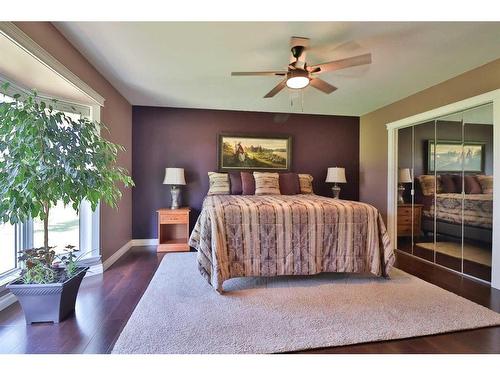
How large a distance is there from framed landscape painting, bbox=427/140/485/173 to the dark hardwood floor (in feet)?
4.21

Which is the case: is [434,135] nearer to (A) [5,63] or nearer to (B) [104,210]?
(B) [104,210]

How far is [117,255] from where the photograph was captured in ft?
11.5

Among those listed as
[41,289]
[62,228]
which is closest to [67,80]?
[62,228]

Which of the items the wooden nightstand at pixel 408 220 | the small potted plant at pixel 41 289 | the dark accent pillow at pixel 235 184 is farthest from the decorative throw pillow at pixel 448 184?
the small potted plant at pixel 41 289

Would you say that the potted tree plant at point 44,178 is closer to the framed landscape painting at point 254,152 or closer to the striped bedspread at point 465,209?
the framed landscape painting at point 254,152

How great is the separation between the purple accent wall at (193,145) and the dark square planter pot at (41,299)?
2.44 metres

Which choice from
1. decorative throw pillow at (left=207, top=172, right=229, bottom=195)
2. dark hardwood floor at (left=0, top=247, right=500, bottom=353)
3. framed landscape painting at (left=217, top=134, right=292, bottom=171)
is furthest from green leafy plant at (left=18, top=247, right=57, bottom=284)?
framed landscape painting at (left=217, top=134, right=292, bottom=171)

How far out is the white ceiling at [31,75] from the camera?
1825mm

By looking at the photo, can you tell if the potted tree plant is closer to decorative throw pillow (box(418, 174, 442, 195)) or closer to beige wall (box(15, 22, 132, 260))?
beige wall (box(15, 22, 132, 260))

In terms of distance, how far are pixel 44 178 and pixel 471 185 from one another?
13.3ft

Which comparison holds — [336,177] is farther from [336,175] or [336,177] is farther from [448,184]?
[448,184]

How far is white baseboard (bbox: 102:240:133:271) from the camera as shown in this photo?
3093 millimetres
